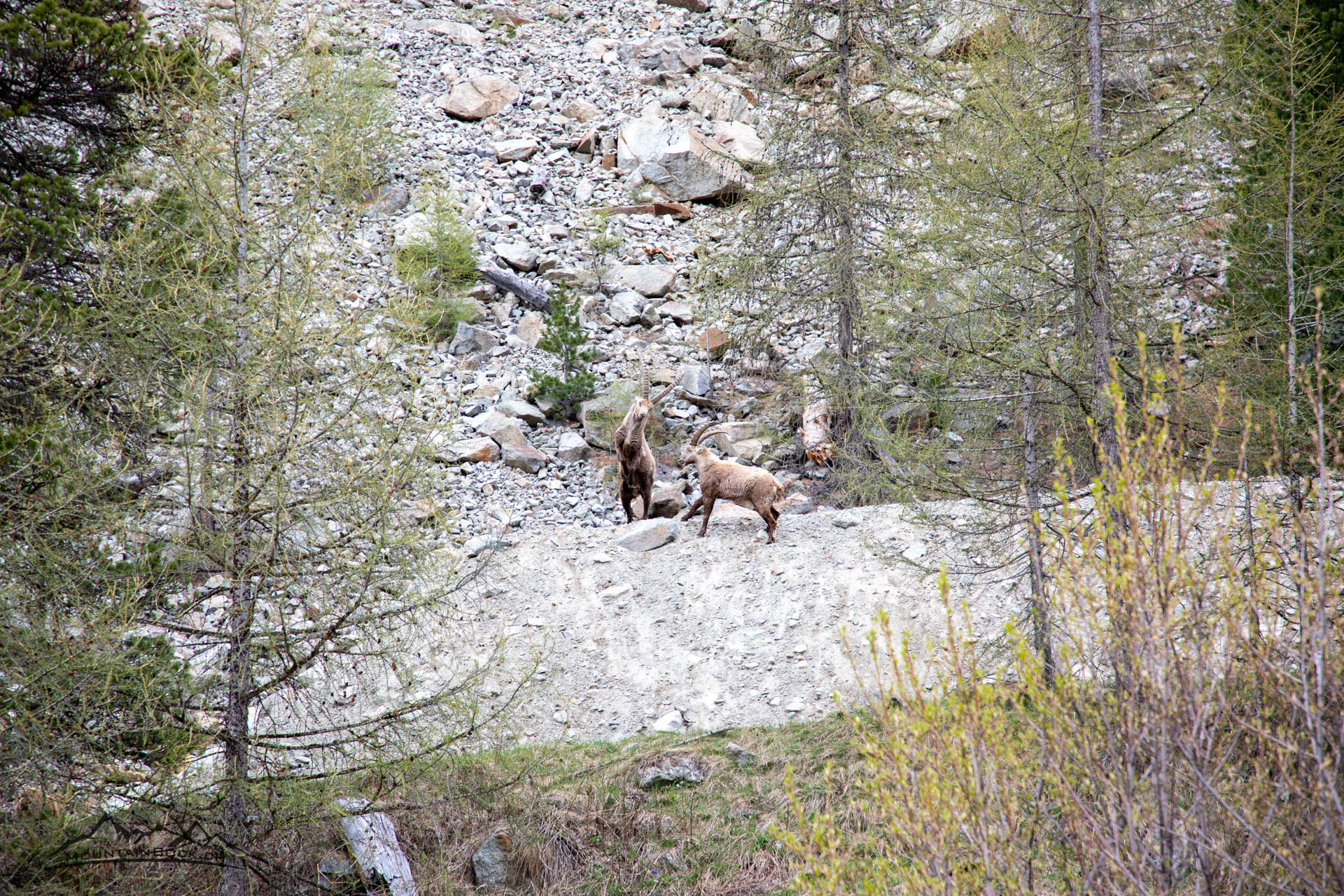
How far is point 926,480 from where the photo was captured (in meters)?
7.83

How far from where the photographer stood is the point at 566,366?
1697cm

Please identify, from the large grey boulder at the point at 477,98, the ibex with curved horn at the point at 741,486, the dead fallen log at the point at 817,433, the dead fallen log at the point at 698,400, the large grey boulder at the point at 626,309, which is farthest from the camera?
the large grey boulder at the point at 477,98

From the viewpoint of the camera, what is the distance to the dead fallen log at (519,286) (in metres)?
19.7

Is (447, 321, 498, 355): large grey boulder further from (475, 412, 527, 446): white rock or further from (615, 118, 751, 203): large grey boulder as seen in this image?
(615, 118, 751, 203): large grey boulder

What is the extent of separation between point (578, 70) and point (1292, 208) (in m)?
23.7

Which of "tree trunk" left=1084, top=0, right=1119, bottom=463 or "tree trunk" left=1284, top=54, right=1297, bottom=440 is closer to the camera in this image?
"tree trunk" left=1084, top=0, right=1119, bottom=463

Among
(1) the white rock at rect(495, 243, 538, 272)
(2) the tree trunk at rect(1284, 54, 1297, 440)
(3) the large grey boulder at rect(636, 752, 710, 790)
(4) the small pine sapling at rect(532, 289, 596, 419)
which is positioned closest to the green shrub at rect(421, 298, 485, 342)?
(1) the white rock at rect(495, 243, 538, 272)

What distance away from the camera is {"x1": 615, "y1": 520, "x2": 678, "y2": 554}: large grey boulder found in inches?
484

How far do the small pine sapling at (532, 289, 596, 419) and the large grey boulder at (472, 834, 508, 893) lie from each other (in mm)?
10780

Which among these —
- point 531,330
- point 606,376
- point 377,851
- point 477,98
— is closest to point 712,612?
point 377,851

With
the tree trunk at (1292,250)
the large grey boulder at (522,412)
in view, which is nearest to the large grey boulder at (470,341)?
the large grey boulder at (522,412)

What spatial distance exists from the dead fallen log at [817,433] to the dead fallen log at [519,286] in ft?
21.7

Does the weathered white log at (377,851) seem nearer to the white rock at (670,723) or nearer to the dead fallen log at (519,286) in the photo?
the white rock at (670,723)

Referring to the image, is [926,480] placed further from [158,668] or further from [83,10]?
[83,10]
